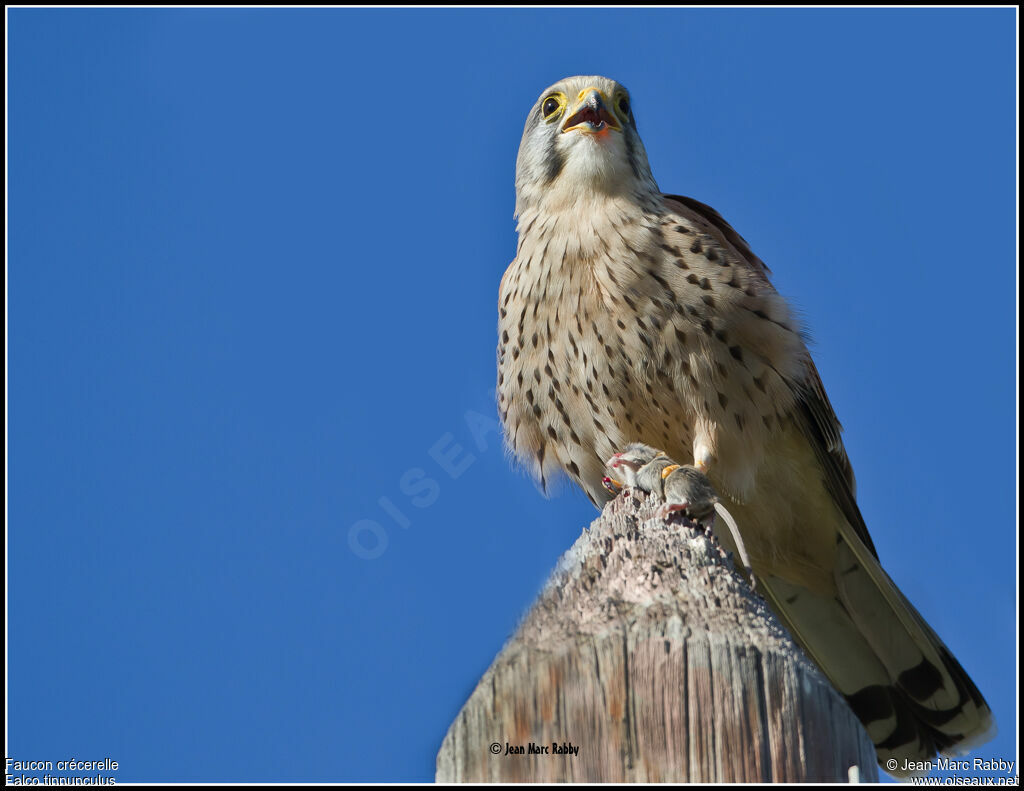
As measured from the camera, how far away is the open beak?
416 cm

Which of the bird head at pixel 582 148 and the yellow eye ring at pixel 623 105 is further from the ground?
the yellow eye ring at pixel 623 105

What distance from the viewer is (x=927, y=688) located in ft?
12.2

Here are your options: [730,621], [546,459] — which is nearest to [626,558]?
[730,621]

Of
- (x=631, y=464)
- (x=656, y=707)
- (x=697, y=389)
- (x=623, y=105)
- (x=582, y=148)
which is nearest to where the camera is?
(x=656, y=707)

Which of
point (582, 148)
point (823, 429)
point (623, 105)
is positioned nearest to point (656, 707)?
point (823, 429)

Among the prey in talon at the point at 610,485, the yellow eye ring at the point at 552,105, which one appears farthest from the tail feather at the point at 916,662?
the yellow eye ring at the point at 552,105

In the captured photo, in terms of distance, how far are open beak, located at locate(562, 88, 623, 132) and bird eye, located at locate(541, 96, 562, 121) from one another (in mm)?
141

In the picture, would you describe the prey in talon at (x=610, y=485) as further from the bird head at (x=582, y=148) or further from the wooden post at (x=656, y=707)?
the wooden post at (x=656, y=707)

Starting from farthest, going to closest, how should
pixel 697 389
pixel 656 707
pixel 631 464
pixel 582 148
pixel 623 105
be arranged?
pixel 623 105 → pixel 582 148 → pixel 697 389 → pixel 631 464 → pixel 656 707

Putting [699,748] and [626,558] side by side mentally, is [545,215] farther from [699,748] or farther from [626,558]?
[699,748]

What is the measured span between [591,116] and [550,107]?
281 mm

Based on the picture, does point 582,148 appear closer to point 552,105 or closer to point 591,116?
point 591,116

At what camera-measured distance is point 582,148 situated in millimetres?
4141

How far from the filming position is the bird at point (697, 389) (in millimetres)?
3754
